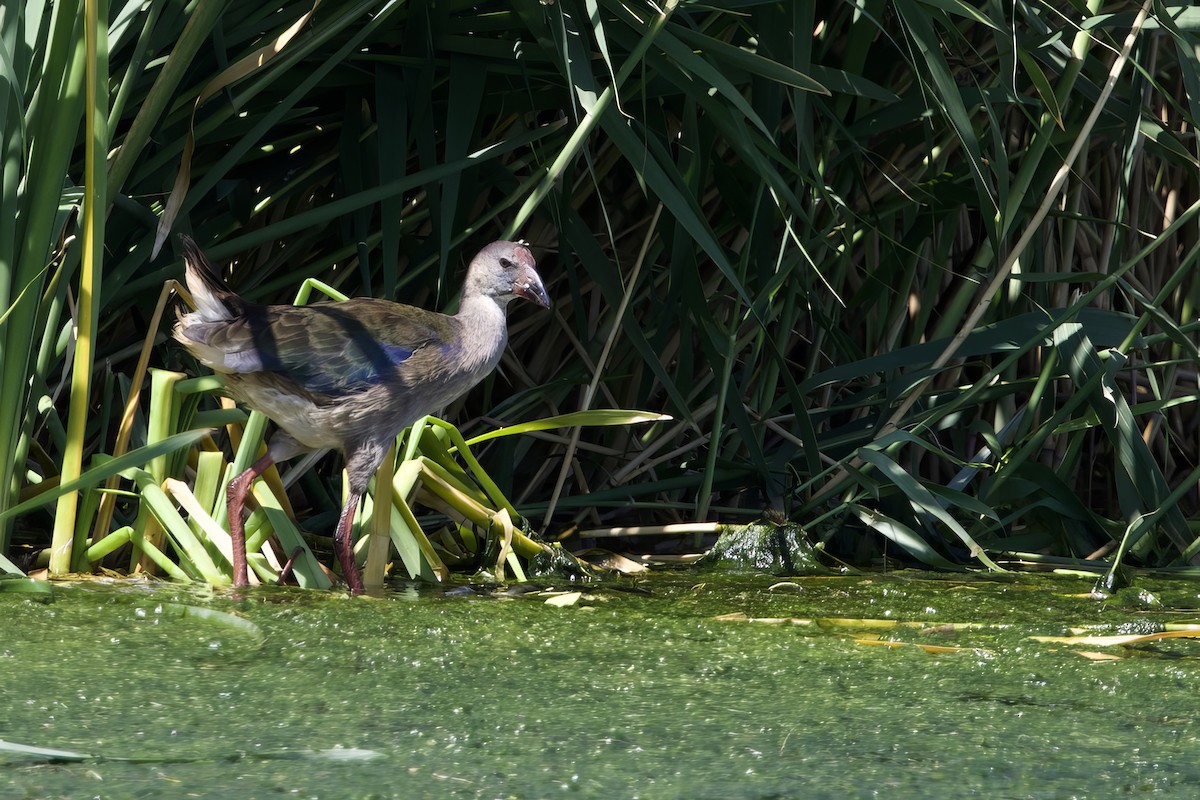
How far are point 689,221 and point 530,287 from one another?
1.50 ft

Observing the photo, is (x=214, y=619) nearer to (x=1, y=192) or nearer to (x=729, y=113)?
(x=1, y=192)

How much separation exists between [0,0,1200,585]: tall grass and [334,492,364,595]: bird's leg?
0.33 meters

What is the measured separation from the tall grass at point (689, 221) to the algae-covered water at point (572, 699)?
0.50 meters

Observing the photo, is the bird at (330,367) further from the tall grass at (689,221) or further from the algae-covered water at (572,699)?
the algae-covered water at (572,699)

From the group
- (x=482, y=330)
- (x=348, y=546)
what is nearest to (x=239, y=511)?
(x=348, y=546)

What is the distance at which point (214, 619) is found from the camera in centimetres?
191

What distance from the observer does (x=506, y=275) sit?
107 inches

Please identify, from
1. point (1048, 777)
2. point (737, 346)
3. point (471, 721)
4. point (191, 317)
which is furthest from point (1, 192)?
point (1048, 777)

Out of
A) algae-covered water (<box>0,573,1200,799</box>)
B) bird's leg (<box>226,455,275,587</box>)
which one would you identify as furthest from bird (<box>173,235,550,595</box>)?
algae-covered water (<box>0,573,1200,799</box>)

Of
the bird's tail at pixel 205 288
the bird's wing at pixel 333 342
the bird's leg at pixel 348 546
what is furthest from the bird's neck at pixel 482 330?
the bird's tail at pixel 205 288

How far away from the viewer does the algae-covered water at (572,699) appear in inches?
50.0

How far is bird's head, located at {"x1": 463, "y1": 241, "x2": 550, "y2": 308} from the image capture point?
8.84ft

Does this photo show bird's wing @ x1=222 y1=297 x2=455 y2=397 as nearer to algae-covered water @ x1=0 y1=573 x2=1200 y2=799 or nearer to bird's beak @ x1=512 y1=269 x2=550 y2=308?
bird's beak @ x1=512 y1=269 x2=550 y2=308

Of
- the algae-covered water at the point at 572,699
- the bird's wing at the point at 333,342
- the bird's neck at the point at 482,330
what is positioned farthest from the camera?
the bird's neck at the point at 482,330
